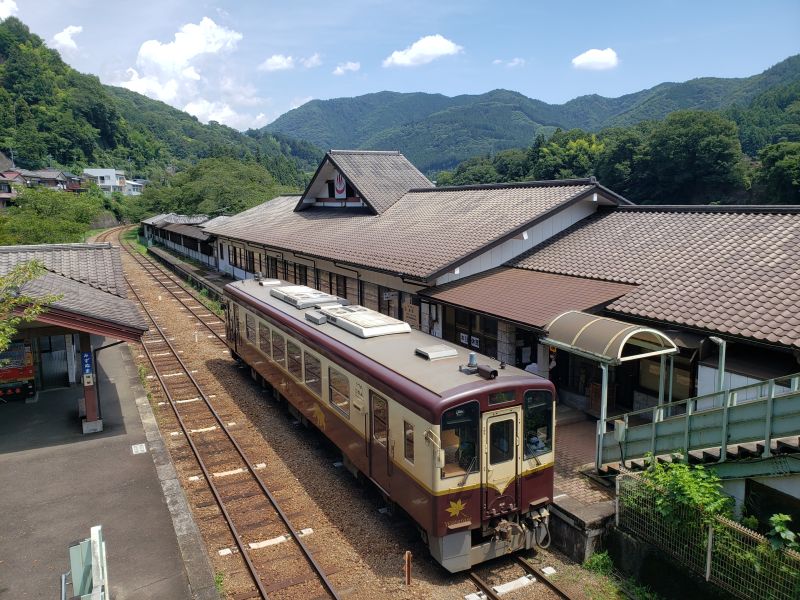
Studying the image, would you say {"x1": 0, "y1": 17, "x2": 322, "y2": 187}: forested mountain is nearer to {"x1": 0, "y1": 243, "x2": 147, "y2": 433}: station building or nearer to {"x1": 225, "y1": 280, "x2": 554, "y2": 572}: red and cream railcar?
{"x1": 0, "y1": 243, "x2": 147, "y2": 433}: station building

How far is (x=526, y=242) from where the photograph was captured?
15625mm

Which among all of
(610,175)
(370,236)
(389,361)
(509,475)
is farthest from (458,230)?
(610,175)

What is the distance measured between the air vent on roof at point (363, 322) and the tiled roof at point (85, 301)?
3.80 m

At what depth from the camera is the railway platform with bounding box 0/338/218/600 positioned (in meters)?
7.50

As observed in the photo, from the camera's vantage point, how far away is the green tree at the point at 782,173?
4862cm

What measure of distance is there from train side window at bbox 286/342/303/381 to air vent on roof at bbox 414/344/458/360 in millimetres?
3363

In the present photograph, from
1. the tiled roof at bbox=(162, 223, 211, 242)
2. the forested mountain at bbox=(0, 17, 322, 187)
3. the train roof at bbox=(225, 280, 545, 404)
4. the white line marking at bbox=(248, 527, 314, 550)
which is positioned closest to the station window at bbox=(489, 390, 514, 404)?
the train roof at bbox=(225, 280, 545, 404)

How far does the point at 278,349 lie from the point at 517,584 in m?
7.26

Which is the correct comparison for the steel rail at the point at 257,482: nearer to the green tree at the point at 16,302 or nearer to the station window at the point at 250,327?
the station window at the point at 250,327

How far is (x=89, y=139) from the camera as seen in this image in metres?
120

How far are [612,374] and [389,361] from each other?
19.4 ft

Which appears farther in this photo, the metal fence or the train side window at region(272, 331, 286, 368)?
the train side window at region(272, 331, 286, 368)

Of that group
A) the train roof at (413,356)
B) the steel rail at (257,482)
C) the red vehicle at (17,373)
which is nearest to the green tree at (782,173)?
the train roof at (413,356)

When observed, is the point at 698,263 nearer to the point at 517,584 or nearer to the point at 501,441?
the point at 501,441
